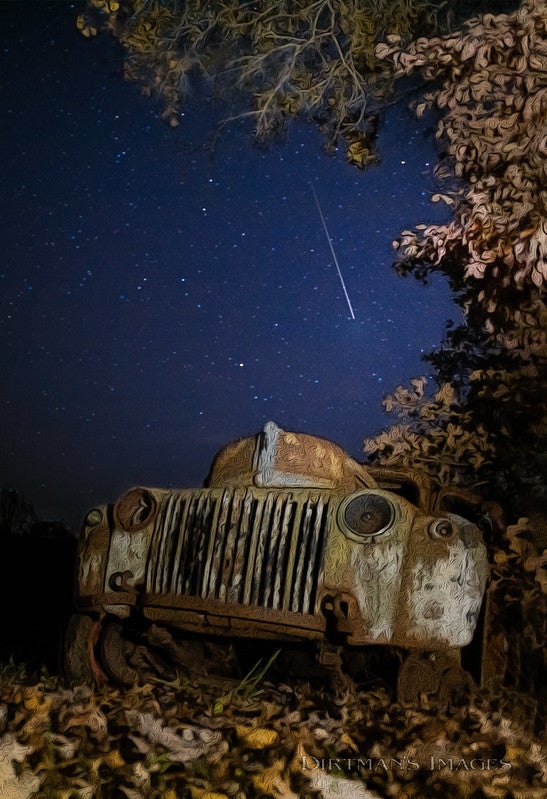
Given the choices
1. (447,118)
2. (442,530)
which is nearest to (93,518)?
(442,530)

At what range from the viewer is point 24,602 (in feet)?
19.6

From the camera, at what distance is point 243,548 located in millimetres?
3379

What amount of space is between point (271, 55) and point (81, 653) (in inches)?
186

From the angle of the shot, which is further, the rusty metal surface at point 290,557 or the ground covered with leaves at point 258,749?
the rusty metal surface at point 290,557

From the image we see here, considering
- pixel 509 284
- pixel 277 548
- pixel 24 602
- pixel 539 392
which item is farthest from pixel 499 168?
pixel 24 602

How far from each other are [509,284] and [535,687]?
2447mm

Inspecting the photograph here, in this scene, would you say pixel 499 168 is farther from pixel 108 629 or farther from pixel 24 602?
pixel 24 602

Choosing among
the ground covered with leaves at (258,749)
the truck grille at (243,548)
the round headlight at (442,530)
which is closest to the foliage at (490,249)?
the round headlight at (442,530)

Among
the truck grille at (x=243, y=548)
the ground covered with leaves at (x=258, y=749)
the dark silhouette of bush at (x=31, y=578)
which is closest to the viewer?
the ground covered with leaves at (x=258, y=749)

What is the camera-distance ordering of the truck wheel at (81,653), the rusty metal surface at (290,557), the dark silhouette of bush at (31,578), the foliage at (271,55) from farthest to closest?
the dark silhouette of bush at (31,578) < the foliage at (271,55) < the truck wheel at (81,653) < the rusty metal surface at (290,557)

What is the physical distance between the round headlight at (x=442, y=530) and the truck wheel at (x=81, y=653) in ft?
5.96

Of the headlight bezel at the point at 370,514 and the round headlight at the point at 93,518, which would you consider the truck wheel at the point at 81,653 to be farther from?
the headlight bezel at the point at 370,514

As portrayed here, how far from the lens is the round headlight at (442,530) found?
3.21m

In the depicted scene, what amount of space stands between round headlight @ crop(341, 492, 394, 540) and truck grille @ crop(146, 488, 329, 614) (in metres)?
0.13
